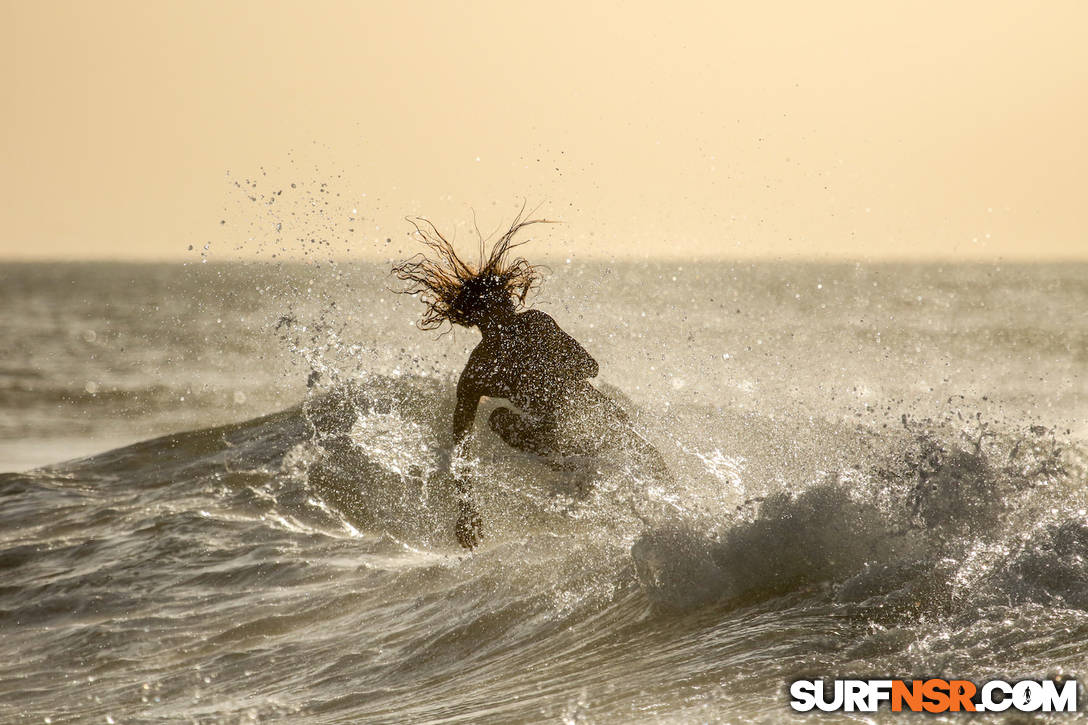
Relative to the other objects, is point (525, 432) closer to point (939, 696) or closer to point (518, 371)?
point (518, 371)

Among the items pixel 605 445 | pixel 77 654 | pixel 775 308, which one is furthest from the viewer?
pixel 775 308

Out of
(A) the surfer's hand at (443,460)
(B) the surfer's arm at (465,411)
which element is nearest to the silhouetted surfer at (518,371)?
(B) the surfer's arm at (465,411)

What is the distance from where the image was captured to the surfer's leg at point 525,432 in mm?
6547

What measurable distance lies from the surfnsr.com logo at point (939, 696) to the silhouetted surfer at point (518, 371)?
2.62 meters

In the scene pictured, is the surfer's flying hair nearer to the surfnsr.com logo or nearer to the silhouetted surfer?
the silhouetted surfer

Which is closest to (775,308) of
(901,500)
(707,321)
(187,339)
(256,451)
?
(707,321)

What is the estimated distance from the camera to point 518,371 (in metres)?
6.37

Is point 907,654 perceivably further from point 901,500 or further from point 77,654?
point 77,654

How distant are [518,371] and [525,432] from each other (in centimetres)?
43

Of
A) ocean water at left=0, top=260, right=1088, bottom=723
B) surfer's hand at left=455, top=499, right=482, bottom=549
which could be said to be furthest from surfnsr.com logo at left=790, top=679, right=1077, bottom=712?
surfer's hand at left=455, top=499, right=482, bottom=549

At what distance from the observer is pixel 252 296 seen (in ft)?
252

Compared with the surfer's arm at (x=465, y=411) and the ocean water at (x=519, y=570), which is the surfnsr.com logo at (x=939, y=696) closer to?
the ocean water at (x=519, y=570)

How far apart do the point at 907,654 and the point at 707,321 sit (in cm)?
4845

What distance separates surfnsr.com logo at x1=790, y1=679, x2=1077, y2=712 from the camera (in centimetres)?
348
